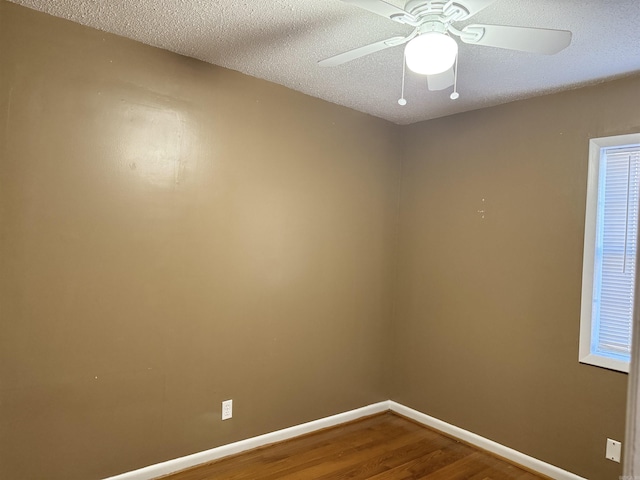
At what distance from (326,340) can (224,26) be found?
2.25 meters

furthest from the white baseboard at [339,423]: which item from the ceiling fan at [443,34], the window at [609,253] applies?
the ceiling fan at [443,34]

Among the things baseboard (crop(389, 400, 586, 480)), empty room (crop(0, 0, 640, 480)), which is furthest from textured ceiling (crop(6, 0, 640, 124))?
baseboard (crop(389, 400, 586, 480))

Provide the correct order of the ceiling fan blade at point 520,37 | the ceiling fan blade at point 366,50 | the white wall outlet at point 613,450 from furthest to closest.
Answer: the white wall outlet at point 613,450 < the ceiling fan blade at point 366,50 < the ceiling fan blade at point 520,37

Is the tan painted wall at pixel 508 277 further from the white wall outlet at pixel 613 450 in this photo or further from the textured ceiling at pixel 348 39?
the textured ceiling at pixel 348 39

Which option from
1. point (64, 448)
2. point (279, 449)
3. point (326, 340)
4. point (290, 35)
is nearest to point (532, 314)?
point (326, 340)

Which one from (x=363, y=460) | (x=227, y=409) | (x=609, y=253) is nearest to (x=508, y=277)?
(x=609, y=253)

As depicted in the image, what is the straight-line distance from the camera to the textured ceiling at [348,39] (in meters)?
1.90

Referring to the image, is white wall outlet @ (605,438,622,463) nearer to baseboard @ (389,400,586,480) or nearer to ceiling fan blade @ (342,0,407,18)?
baseboard @ (389,400,586,480)

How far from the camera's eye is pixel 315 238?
3240 millimetres

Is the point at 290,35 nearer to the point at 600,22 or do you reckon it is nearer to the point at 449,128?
the point at 600,22

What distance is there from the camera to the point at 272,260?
300cm

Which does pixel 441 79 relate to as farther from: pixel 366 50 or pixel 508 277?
pixel 508 277

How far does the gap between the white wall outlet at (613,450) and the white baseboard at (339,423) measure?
0.25 meters

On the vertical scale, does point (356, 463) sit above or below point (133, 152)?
below
